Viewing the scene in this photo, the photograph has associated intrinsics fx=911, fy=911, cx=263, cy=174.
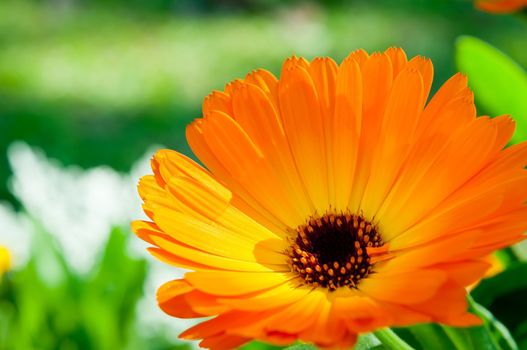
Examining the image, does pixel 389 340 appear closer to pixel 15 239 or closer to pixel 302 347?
pixel 302 347

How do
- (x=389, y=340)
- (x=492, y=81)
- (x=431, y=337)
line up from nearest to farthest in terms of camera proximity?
(x=389, y=340) → (x=431, y=337) → (x=492, y=81)

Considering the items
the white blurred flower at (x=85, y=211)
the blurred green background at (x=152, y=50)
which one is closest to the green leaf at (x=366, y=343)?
the white blurred flower at (x=85, y=211)

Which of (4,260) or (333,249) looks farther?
(4,260)

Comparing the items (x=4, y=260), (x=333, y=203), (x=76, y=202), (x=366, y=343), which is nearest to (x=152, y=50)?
(x=76, y=202)

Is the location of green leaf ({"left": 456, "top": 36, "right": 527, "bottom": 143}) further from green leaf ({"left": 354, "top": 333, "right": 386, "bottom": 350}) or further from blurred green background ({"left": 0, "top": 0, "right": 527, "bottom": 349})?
blurred green background ({"left": 0, "top": 0, "right": 527, "bottom": 349})

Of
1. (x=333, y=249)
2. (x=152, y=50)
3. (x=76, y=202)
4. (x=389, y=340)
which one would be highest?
(x=152, y=50)

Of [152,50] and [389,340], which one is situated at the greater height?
[152,50]

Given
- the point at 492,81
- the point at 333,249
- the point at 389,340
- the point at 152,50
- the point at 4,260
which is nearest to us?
the point at 389,340

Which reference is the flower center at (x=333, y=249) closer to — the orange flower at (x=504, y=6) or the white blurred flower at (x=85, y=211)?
the orange flower at (x=504, y=6)

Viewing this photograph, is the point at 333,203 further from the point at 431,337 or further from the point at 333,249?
the point at 431,337
